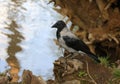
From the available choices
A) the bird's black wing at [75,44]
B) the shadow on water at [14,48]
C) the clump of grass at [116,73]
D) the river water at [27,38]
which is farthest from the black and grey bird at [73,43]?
the shadow on water at [14,48]

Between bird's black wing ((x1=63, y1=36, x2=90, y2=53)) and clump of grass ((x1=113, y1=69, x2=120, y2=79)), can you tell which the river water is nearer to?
bird's black wing ((x1=63, y1=36, x2=90, y2=53))

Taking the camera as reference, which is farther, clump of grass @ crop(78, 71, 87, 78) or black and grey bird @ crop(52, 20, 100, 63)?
black and grey bird @ crop(52, 20, 100, 63)

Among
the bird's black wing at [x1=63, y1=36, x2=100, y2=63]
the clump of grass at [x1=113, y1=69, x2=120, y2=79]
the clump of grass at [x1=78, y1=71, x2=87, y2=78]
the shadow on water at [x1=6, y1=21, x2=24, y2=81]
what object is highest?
the shadow on water at [x1=6, y1=21, x2=24, y2=81]

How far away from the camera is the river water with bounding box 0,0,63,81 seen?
1062cm

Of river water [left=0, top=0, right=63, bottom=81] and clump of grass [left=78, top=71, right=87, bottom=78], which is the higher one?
river water [left=0, top=0, right=63, bottom=81]

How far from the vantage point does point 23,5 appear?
16219 mm

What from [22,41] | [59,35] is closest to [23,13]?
[22,41]

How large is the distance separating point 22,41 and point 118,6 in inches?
182

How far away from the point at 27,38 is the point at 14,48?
962mm

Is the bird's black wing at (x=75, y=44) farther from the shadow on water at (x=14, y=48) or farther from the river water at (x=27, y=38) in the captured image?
the shadow on water at (x=14, y=48)

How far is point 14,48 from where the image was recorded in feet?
38.5

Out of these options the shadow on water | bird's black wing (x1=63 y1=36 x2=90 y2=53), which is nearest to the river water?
the shadow on water

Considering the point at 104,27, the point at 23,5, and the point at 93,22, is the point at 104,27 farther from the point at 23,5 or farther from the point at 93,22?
the point at 23,5

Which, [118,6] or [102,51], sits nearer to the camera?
[118,6]
